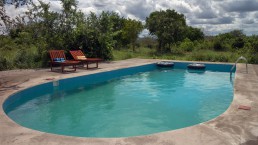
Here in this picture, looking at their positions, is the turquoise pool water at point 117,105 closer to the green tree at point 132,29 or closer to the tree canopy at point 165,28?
the tree canopy at point 165,28

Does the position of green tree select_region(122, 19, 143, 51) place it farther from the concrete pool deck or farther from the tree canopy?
the concrete pool deck

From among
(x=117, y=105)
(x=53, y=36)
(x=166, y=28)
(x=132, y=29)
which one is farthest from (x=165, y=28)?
(x=117, y=105)

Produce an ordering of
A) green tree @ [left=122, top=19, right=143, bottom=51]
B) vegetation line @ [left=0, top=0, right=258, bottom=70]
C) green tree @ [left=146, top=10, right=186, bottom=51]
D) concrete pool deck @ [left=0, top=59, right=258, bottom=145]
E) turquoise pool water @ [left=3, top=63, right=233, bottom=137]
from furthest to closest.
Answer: green tree @ [left=122, top=19, right=143, bottom=51] < green tree @ [left=146, top=10, right=186, bottom=51] < vegetation line @ [left=0, top=0, right=258, bottom=70] < turquoise pool water @ [left=3, top=63, right=233, bottom=137] < concrete pool deck @ [left=0, top=59, right=258, bottom=145]

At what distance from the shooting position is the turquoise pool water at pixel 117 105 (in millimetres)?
5520

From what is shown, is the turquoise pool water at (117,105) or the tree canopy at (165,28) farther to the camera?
the tree canopy at (165,28)

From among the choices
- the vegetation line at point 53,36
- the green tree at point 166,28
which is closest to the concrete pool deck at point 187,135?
the vegetation line at point 53,36

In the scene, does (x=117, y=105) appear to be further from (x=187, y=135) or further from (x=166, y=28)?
(x=166, y=28)

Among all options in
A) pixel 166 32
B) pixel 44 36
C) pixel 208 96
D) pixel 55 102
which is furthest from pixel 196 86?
pixel 166 32

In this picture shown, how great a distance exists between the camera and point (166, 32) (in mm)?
20531

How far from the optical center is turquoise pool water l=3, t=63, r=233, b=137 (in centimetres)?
552

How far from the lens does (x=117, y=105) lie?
727 cm

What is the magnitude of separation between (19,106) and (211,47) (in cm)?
1987

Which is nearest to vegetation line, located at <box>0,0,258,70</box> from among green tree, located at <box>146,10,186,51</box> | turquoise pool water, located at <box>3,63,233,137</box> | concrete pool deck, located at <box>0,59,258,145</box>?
turquoise pool water, located at <box>3,63,233,137</box>

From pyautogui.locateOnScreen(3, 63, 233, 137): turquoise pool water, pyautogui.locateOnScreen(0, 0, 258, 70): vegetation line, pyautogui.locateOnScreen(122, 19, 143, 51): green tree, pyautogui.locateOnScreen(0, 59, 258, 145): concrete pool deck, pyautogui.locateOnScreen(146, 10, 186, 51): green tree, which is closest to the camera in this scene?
pyautogui.locateOnScreen(0, 59, 258, 145): concrete pool deck
